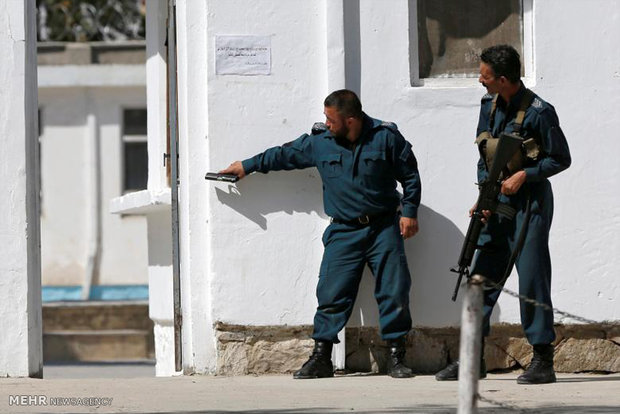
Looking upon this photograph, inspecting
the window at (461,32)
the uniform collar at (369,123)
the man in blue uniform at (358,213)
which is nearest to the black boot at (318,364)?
the man in blue uniform at (358,213)

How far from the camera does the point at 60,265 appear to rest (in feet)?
91.0

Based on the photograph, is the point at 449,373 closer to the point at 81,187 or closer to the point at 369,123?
the point at 369,123

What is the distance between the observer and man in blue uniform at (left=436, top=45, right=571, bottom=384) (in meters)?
8.45

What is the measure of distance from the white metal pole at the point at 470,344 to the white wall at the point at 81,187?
2191 cm

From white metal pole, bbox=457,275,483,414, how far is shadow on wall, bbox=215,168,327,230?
3559 mm

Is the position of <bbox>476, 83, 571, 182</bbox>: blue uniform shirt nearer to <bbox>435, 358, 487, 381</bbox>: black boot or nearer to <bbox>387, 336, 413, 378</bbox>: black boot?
<bbox>435, 358, 487, 381</bbox>: black boot

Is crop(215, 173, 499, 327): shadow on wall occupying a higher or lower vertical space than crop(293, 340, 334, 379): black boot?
higher

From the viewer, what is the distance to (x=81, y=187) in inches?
1097

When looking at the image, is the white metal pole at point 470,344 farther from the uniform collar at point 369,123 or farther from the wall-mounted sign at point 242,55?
the wall-mounted sign at point 242,55

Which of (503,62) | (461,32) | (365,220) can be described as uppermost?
(461,32)

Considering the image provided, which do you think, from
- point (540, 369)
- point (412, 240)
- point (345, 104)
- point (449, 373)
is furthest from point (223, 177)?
point (540, 369)

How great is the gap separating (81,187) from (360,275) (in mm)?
19319

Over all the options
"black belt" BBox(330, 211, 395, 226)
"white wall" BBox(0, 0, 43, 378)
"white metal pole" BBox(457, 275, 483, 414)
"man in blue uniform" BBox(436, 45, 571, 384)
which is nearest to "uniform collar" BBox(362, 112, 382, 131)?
"black belt" BBox(330, 211, 395, 226)

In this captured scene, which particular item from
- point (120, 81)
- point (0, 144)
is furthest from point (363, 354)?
point (120, 81)
